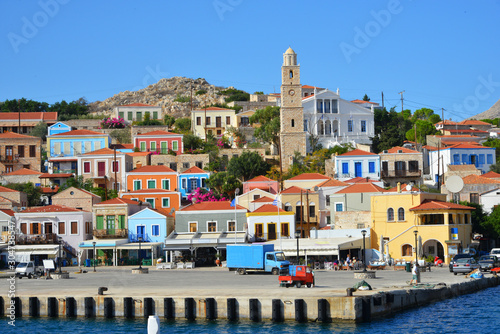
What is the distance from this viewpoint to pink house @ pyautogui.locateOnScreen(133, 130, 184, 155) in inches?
3479

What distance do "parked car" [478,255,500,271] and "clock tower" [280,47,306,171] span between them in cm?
3707

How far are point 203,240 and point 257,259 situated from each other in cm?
1115

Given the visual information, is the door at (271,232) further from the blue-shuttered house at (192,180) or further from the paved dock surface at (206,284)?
the blue-shuttered house at (192,180)

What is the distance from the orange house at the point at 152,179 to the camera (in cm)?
7750

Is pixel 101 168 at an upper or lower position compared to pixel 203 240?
upper

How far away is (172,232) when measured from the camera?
64.4 metres

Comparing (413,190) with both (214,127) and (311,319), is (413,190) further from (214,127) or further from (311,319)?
(214,127)

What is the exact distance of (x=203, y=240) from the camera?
58562mm

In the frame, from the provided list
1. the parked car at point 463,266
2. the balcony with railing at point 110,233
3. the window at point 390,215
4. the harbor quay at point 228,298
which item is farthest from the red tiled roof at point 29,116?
the parked car at point 463,266

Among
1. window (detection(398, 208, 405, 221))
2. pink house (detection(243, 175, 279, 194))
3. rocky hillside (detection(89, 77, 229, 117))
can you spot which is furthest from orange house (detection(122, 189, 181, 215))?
rocky hillside (detection(89, 77, 229, 117))

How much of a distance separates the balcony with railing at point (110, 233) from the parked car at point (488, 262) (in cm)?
2988

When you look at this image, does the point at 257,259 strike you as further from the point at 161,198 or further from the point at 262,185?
the point at 262,185

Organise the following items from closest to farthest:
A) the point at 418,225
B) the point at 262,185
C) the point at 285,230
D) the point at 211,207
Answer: the point at 418,225 < the point at 285,230 < the point at 211,207 < the point at 262,185

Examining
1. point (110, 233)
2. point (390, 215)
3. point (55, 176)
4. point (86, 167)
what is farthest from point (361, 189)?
point (55, 176)
